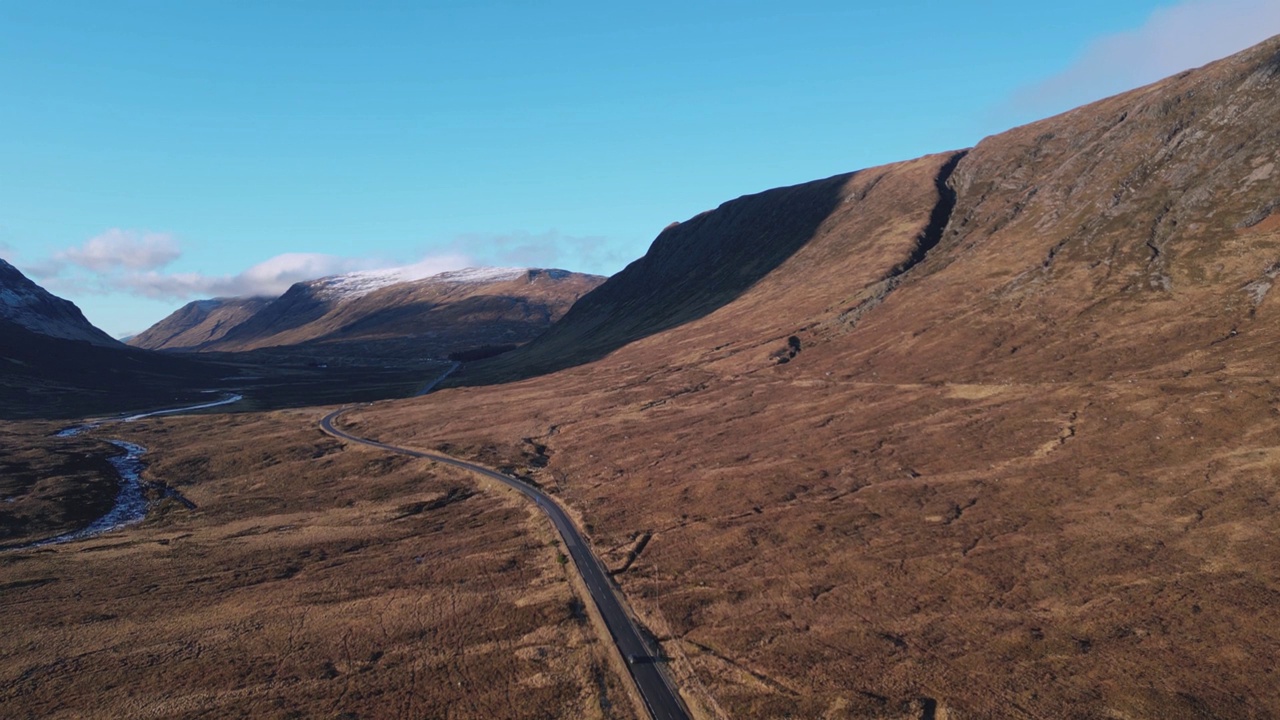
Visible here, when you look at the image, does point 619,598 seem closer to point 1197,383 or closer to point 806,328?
point 1197,383

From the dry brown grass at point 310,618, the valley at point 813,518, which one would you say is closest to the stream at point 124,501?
the valley at point 813,518

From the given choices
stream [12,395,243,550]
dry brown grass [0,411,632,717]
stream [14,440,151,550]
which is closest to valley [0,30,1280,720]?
dry brown grass [0,411,632,717]

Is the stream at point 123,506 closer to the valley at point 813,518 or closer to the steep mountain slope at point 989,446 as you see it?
the valley at point 813,518

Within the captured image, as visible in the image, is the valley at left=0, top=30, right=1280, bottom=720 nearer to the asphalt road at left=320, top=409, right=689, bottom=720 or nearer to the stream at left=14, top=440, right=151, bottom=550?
the asphalt road at left=320, top=409, right=689, bottom=720

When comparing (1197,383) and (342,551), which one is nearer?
(342,551)

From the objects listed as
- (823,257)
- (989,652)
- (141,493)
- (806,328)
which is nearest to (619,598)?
(989,652)
